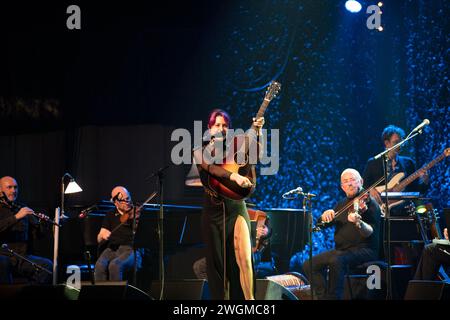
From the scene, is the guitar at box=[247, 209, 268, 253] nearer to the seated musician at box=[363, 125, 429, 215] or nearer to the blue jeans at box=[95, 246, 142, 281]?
the seated musician at box=[363, 125, 429, 215]

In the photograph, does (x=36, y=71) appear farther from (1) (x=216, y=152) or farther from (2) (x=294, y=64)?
(1) (x=216, y=152)

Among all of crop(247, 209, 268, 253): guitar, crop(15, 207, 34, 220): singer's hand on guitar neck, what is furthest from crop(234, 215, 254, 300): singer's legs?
crop(15, 207, 34, 220): singer's hand on guitar neck

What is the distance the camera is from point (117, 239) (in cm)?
785

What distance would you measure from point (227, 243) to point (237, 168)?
1.93 feet

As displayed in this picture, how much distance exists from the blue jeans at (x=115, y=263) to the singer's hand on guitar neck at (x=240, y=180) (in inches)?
124

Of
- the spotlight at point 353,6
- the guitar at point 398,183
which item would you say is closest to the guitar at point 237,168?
the guitar at point 398,183

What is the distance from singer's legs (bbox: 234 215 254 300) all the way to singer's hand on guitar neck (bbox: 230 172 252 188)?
0.37 metres

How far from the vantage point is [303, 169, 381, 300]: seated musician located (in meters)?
6.77

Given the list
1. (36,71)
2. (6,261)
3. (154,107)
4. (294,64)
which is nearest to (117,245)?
(6,261)

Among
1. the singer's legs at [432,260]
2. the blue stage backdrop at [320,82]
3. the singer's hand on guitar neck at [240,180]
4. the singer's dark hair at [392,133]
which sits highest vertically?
the blue stage backdrop at [320,82]

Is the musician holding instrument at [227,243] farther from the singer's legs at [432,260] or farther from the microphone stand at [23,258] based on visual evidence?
the microphone stand at [23,258]

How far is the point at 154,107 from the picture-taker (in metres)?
9.06

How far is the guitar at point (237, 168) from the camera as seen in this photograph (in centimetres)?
496

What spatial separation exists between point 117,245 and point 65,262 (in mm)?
828
